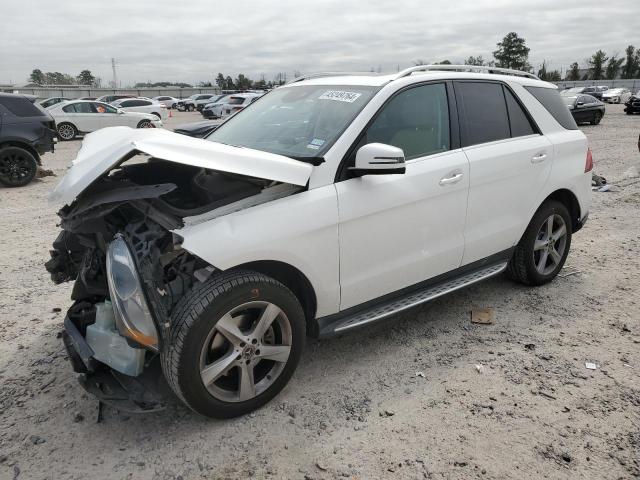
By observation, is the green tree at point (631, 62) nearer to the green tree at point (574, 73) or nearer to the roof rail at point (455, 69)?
the green tree at point (574, 73)

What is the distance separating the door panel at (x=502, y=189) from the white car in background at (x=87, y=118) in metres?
17.9

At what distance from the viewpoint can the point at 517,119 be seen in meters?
4.11

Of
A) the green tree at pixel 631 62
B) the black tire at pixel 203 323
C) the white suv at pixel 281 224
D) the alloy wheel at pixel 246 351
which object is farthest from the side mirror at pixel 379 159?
the green tree at pixel 631 62

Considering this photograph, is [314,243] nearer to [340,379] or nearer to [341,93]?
[340,379]

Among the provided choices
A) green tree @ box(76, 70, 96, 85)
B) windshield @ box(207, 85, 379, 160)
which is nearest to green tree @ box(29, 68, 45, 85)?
green tree @ box(76, 70, 96, 85)

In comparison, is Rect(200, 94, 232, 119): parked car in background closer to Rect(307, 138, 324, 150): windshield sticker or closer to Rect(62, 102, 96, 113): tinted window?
Rect(62, 102, 96, 113): tinted window

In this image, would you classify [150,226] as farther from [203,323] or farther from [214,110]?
[214,110]

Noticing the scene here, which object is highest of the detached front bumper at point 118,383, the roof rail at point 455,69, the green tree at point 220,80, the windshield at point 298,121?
the green tree at point 220,80

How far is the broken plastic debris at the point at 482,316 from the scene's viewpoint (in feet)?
13.0

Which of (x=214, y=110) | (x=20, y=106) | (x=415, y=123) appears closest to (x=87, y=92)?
(x=214, y=110)

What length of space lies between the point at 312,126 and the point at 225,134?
870mm

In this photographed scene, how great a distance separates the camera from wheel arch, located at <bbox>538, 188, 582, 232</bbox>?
4.45 meters

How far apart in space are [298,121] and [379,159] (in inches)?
35.5

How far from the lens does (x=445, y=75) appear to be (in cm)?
370
